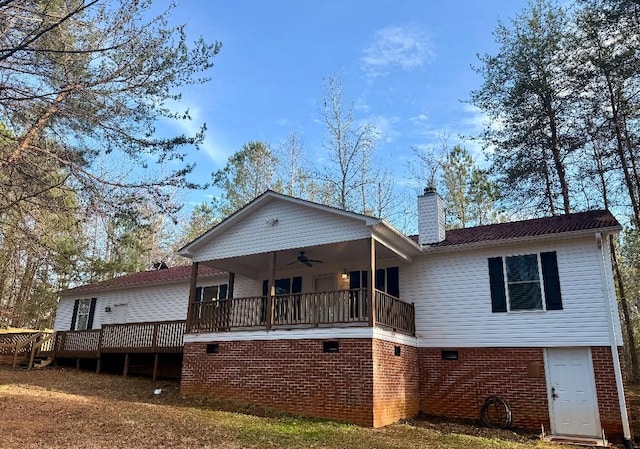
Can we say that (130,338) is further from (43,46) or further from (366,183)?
(366,183)

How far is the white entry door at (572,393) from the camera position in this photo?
10352 millimetres

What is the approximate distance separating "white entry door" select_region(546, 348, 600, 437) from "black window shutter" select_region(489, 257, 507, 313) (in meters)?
1.59

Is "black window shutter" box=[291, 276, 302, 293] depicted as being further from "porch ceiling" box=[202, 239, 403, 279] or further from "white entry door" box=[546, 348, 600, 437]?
"white entry door" box=[546, 348, 600, 437]

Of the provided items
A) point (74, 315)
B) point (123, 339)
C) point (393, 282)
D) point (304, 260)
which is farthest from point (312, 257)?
point (74, 315)

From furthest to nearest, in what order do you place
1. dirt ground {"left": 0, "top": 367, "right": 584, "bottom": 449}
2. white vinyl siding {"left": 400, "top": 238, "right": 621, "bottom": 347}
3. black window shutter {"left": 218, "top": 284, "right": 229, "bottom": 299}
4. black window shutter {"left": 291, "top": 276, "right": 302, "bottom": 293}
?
black window shutter {"left": 218, "top": 284, "right": 229, "bottom": 299} → black window shutter {"left": 291, "top": 276, "right": 302, "bottom": 293} → white vinyl siding {"left": 400, "top": 238, "right": 621, "bottom": 347} → dirt ground {"left": 0, "top": 367, "right": 584, "bottom": 449}

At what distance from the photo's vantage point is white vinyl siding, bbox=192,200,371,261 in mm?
11750

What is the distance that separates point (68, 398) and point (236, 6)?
34.3ft

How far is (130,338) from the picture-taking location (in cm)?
1636

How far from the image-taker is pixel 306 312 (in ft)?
39.4

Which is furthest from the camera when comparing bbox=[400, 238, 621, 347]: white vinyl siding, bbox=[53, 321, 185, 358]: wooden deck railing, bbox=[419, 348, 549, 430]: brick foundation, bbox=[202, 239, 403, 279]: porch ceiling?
bbox=[53, 321, 185, 358]: wooden deck railing

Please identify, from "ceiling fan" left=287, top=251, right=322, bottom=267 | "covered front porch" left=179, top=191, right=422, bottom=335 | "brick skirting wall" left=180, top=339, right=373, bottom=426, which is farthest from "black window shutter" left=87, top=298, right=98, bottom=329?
"ceiling fan" left=287, top=251, right=322, bottom=267

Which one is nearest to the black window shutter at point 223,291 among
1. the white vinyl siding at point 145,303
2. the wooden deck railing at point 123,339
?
the white vinyl siding at point 145,303

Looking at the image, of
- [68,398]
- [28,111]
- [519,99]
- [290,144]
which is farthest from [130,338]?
[519,99]

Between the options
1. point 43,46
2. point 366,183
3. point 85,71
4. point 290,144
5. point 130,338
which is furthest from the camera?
point 290,144
